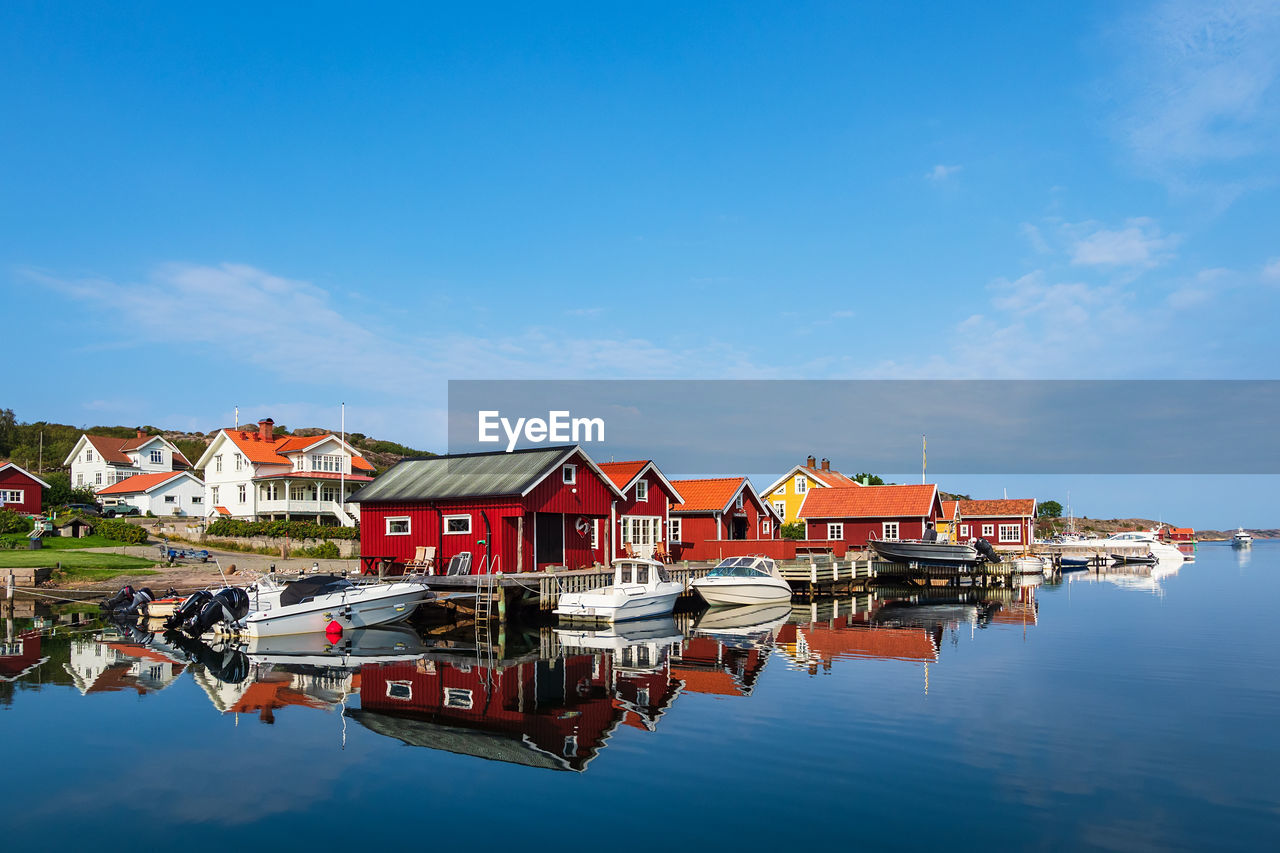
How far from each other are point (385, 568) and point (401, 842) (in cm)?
2698

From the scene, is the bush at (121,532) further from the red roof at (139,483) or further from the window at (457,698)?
the window at (457,698)

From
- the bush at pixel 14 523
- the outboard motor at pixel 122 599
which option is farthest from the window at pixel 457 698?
the bush at pixel 14 523

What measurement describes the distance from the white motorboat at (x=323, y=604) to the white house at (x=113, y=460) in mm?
61542

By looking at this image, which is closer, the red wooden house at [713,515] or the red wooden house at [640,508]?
the red wooden house at [640,508]

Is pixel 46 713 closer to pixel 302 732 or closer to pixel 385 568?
pixel 302 732

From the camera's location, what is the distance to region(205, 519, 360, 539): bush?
49.2 m

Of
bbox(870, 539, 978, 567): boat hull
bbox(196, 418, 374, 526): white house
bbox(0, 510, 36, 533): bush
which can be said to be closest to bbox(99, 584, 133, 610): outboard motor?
bbox(0, 510, 36, 533): bush

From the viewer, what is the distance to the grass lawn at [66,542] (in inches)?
1927

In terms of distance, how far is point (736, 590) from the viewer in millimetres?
40188

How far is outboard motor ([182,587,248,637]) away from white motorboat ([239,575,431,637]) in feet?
2.34

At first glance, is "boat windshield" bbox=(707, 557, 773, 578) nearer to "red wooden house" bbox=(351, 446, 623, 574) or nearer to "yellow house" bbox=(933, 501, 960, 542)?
"red wooden house" bbox=(351, 446, 623, 574)

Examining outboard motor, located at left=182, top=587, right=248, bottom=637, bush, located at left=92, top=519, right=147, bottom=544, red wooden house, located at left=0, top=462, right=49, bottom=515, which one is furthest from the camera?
red wooden house, located at left=0, top=462, right=49, bottom=515

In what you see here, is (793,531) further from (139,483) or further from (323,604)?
(139,483)

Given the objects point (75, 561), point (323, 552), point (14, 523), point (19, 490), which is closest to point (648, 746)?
point (323, 552)
